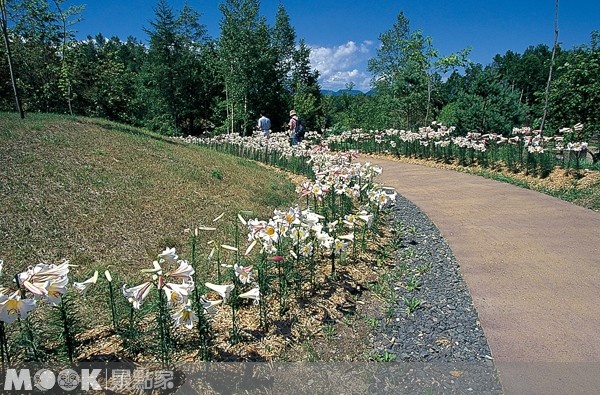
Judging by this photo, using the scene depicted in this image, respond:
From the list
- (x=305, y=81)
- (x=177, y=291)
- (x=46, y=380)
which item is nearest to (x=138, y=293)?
(x=177, y=291)

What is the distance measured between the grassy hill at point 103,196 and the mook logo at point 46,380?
1.77 meters

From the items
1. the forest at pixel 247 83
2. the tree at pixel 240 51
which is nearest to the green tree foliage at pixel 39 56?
the forest at pixel 247 83

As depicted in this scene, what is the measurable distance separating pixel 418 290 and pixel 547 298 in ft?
3.38

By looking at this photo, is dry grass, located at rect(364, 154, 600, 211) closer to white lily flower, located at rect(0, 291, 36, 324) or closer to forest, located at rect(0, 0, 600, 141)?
forest, located at rect(0, 0, 600, 141)

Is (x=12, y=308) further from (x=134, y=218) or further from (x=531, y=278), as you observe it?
(x=531, y=278)

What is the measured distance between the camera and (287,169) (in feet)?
32.8

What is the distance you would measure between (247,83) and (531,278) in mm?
23416

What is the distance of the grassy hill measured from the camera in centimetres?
411

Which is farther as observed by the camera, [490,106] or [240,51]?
[240,51]

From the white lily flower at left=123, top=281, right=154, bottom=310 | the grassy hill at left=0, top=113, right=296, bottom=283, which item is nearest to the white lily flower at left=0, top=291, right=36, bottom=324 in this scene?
the white lily flower at left=123, top=281, right=154, bottom=310

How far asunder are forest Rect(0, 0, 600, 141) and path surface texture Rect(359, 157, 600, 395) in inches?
262

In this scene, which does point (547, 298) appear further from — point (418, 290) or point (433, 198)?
point (433, 198)

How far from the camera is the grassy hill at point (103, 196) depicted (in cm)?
411

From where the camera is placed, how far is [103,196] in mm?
5297
